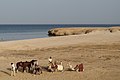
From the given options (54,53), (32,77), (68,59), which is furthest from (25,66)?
(54,53)

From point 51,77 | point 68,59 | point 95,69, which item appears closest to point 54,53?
point 68,59

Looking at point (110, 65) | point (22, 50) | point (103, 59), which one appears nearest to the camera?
point (110, 65)

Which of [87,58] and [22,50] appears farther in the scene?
[22,50]

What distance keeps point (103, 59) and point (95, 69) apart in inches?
166

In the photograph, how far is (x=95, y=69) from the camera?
20.0m

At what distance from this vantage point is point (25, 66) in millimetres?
19391

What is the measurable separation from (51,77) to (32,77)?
42.4 inches

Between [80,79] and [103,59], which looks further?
[103,59]

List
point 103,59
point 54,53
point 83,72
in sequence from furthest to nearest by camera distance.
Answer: point 54,53 → point 103,59 → point 83,72

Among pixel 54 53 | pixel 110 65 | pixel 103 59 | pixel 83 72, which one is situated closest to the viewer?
pixel 83 72

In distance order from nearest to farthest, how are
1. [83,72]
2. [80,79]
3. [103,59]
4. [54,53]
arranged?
[80,79], [83,72], [103,59], [54,53]

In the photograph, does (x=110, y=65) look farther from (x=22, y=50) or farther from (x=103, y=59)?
(x=22, y=50)

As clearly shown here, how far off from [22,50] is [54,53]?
466cm

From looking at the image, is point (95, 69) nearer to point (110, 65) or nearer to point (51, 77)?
point (110, 65)
